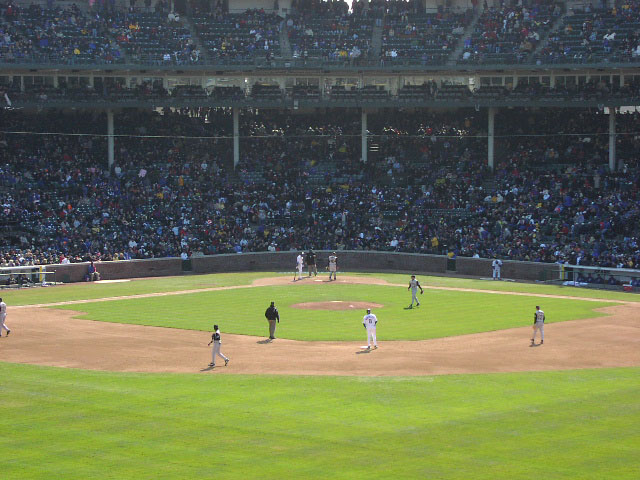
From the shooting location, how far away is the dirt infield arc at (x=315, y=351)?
91.7 ft

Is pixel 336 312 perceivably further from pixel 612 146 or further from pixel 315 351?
pixel 612 146

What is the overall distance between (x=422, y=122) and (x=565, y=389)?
149ft

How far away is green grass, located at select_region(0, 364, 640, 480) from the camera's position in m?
17.4

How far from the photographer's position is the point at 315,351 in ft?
100

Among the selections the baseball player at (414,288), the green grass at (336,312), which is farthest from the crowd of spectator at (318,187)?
the baseball player at (414,288)

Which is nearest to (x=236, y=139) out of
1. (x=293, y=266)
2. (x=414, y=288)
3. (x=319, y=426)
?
(x=293, y=266)

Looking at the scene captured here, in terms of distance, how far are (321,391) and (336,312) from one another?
51.7ft

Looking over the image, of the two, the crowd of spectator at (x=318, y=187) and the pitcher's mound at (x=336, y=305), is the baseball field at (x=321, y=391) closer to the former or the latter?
the pitcher's mound at (x=336, y=305)

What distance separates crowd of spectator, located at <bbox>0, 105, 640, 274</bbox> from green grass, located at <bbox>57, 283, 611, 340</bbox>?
35.1ft

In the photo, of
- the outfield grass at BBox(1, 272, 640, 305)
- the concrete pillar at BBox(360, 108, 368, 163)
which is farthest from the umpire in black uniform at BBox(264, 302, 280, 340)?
the concrete pillar at BBox(360, 108, 368, 163)

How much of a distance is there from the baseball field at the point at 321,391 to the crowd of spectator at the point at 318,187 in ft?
40.7

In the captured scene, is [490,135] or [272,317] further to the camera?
[490,135]

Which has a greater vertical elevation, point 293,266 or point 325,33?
point 325,33

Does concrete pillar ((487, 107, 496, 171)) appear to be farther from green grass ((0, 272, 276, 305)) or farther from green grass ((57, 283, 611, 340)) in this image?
green grass ((57, 283, 611, 340))
